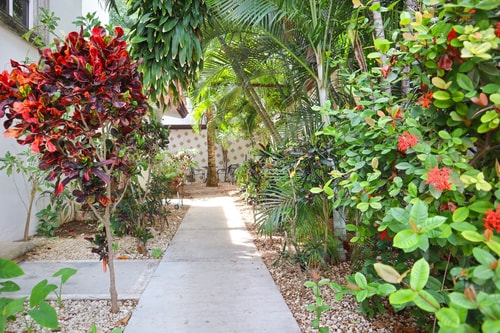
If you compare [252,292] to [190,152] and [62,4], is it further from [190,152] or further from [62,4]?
[190,152]

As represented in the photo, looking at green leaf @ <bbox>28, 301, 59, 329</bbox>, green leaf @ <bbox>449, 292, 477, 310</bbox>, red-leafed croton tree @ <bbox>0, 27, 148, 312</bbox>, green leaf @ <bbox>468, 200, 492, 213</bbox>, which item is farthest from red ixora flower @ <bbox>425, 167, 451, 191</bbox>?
green leaf @ <bbox>28, 301, 59, 329</bbox>

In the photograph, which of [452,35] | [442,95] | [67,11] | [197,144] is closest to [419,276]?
[442,95]

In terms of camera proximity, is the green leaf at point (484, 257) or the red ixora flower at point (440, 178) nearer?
the green leaf at point (484, 257)

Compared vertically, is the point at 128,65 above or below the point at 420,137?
above

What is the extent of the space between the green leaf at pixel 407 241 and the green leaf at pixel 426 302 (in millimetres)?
161

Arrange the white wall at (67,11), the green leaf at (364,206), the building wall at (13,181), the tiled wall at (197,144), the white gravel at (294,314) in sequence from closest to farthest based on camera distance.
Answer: the green leaf at (364,206) < the white gravel at (294,314) < the building wall at (13,181) < the white wall at (67,11) < the tiled wall at (197,144)

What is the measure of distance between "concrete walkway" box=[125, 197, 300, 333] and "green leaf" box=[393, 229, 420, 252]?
1.47m

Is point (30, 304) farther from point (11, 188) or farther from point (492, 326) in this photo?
point (11, 188)

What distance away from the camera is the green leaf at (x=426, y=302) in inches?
37.4

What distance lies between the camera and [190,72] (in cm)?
366

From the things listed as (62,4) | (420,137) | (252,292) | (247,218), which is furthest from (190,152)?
(420,137)

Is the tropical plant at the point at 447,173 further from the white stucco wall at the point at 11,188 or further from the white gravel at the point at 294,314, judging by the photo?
the white stucco wall at the point at 11,188

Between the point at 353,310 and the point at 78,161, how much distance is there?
7.78 feet

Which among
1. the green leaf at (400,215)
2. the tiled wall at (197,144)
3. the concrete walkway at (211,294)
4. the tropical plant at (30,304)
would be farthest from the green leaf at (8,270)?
the tiled wall at (197,144)
